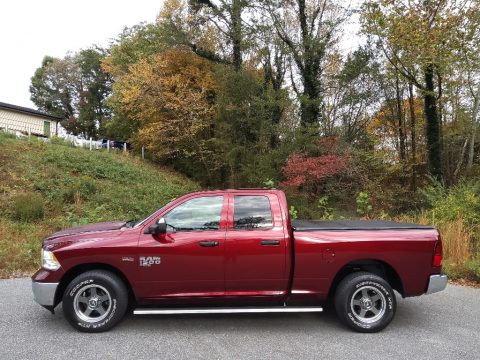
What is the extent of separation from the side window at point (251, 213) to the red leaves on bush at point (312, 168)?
13.8 m

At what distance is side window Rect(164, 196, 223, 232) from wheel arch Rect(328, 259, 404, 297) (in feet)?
5.65

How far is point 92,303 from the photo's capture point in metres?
4.95

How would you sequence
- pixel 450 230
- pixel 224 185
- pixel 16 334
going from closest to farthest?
pixel 16 334
pixel 450 230
pixel 224 185

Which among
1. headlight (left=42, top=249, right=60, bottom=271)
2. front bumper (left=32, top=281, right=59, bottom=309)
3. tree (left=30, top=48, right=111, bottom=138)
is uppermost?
tree (left=30, top=48, right=111, bottom=138)

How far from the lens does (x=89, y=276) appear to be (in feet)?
16.2

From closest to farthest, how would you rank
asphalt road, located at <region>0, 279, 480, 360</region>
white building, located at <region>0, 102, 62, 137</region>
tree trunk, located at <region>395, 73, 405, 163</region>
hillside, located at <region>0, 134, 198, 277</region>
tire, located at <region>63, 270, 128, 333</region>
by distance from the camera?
1. asphalt road, located at <region>0, 279, 480, 360</region>
2. tire, located at <region>63, 270, 128, 333</region>
3. hillside, located at <region>0, 134, 198, 277</region>
4. tree trunk, located at <region>395, 73, 405, 163</region>
5. white building, located at <region>0, 102, 62, 137</region>

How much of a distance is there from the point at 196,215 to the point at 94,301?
1630 mm

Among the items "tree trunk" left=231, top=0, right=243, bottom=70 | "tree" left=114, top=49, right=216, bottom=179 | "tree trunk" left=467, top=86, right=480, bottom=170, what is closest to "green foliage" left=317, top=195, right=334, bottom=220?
"tree trunk" left=467, top=86, right=480, bottom=170

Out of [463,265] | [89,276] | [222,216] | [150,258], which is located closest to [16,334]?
[89,276]

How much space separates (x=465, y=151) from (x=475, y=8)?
9.51 meters

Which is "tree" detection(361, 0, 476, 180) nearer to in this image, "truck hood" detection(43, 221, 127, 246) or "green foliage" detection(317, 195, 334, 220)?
"green foliage" detection(317, 195, 334, 220)

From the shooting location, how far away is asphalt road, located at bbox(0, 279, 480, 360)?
431 cm

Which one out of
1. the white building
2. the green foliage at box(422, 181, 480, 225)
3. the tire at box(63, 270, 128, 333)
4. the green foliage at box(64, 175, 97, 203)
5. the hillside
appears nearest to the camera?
the tire at box(63, 270, 128, 333)

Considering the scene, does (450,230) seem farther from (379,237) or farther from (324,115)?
(324,115)
